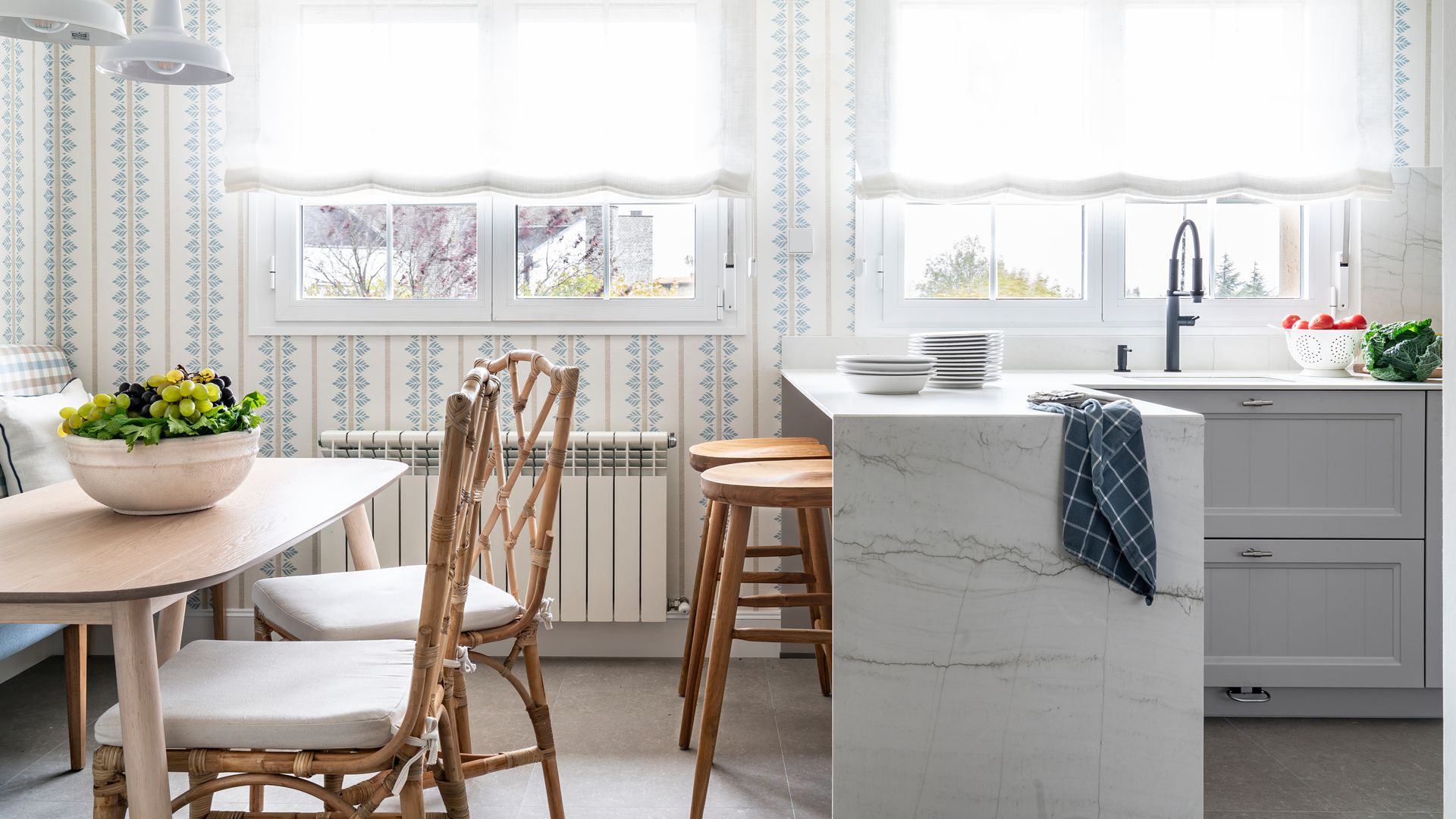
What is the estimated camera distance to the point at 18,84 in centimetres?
279

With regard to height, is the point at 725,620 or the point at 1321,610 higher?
the point at 725,620

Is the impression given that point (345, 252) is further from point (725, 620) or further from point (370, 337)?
point (725, 620)

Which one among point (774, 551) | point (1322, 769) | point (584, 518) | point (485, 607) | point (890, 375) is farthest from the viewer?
point (584, 518)

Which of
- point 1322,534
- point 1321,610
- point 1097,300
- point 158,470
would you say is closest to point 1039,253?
point 1097,300

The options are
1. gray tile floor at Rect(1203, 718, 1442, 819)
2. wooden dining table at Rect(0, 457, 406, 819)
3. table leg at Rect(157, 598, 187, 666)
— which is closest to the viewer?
wooden dining table at Rect(0, 457, 406, 819)

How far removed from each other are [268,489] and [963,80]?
2.24 metres

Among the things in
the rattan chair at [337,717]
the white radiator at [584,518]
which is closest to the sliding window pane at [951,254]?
the white radiator at [584,518]

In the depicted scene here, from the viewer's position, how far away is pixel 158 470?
154 cm

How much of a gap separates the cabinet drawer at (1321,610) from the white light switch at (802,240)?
138 centimetres

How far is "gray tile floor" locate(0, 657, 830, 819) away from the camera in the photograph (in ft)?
6.70

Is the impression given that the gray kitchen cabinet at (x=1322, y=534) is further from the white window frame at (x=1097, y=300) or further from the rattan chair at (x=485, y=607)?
the rattan chair at (x=485, y=607)

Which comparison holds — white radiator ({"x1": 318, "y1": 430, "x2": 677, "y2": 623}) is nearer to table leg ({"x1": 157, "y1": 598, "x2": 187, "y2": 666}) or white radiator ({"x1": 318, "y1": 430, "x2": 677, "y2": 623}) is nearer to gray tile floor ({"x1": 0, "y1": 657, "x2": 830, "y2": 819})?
gray tile floor ({"x1": 0, "y1": 657, "x2": 830, "y2": 819})

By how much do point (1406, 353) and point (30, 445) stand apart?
11.4 ft

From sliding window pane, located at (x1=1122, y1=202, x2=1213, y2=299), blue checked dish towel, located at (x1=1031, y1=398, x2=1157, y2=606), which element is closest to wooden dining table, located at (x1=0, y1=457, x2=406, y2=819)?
blue checked dish towel, located at (x1=1031, y1=398, x2=1157, y2=606)
